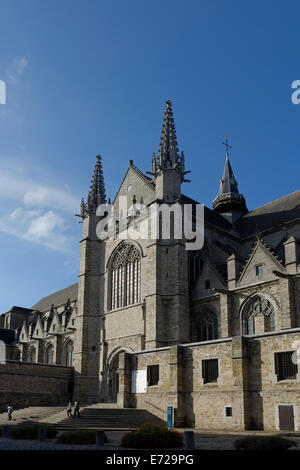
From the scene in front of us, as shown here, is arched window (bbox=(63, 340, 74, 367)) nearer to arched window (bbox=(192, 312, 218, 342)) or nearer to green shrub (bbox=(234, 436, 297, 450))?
arched window (bbox=(192, 312, 218, 342))

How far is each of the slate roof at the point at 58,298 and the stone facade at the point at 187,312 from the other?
11107 millimetres

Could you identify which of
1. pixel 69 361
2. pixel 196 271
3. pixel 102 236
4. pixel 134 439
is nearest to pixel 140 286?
pixel 196 271

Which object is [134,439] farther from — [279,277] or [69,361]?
[69,361]

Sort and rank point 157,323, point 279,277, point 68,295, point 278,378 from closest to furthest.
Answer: point 278,378
point 279,277
point 157,323
point 68,295

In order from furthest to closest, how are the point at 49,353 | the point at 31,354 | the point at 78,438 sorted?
the point at 31,354 < the point at 49,353 < the point at 78,438

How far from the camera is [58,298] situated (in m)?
65.4

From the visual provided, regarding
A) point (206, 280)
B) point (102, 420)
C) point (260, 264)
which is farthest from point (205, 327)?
point (102, 420)

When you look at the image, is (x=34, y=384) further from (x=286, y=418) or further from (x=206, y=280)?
(x=286, y=418)

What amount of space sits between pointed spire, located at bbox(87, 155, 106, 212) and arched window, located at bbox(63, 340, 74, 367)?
48.2 ft

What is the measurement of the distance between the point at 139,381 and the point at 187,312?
7.37 m

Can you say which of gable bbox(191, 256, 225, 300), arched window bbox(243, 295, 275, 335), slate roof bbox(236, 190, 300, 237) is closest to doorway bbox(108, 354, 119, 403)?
gable bbox(191, 256, 225, 300)

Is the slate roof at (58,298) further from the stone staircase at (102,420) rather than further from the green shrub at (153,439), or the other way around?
the green shrub at (153,439)

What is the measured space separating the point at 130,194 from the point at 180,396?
20.2 meters

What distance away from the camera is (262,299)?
30266 millimetres
